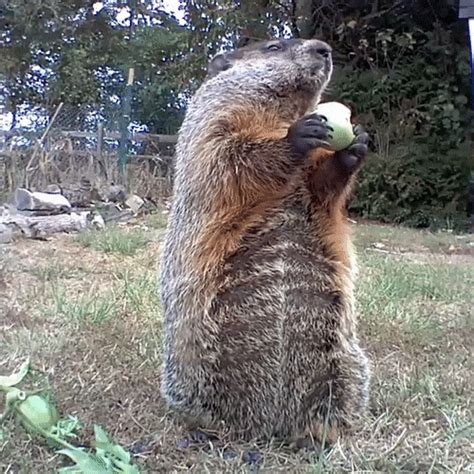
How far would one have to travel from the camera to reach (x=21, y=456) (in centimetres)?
196

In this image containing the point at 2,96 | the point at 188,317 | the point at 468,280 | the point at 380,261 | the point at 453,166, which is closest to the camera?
the point at 188,317

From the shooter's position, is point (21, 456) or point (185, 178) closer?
point (21, 456)

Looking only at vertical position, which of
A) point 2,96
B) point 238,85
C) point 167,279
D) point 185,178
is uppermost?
point 2,96

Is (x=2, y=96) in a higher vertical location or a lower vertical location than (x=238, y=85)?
higher

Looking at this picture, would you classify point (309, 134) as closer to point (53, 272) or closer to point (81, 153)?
point (53, 272)

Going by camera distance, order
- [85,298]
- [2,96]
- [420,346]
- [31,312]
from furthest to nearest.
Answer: [2,96], [85,298], [31,312], [420,346]

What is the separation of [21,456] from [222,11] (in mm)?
9670

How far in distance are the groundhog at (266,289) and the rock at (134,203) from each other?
20.1 ft

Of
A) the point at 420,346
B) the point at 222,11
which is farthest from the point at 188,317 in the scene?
the point at 222,11

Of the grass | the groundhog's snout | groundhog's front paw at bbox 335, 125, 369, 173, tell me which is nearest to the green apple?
groundhog's front paw at bbox 335, 125, 369, 173

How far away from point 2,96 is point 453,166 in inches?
251

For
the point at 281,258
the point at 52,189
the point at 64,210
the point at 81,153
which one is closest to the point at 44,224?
the point at 64,210

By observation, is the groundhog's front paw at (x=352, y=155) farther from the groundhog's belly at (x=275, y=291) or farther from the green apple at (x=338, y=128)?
the groundhog's belly at (x=275, y=291)

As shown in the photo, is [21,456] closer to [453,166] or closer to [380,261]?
[380,261]
